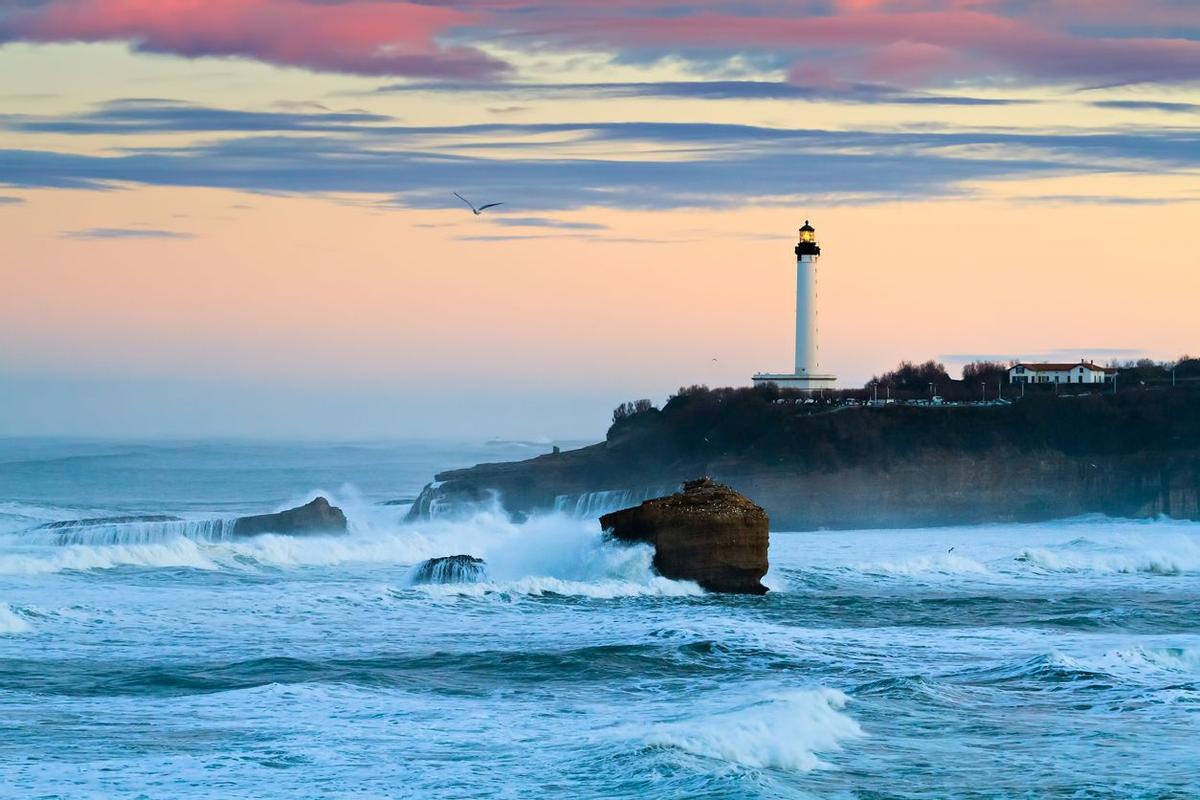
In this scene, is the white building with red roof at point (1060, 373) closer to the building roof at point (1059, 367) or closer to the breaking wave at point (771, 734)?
the building roof at point (1059, 367)

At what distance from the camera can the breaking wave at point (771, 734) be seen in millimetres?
16188

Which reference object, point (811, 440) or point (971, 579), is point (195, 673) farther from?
point (811, 440)

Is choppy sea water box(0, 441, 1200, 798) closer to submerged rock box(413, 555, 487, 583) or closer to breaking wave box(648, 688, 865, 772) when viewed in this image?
breaking wave box(648, 688, 865, 772)

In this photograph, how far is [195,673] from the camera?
2180 centimetres

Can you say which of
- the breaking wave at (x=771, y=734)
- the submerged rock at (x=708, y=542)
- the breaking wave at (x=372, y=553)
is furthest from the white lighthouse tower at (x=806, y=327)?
the breaking wave at (x=771, y=734)

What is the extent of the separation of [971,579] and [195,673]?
2302cm

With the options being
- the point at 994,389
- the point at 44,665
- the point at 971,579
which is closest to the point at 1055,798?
the point at 44,665

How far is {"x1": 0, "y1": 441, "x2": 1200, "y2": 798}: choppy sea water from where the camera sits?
15.5 meters

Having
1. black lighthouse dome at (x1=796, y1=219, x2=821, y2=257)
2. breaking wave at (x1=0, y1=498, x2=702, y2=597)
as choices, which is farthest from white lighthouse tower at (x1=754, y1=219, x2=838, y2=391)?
breaking wave at (x1=0, y1=498, x2=702, y2=597)

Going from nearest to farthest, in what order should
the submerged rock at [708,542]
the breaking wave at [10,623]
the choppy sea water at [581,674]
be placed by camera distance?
1. the choppy sea water at [581,674]
2. the breaking wave at [10,623]
3. the submerged rock at [708,542]

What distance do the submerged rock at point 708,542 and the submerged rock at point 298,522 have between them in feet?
57.5

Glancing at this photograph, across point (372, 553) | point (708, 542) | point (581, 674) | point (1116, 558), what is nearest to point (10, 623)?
point (581, 674)

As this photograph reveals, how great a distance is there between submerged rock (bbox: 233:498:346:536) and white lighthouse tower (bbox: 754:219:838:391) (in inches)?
1412

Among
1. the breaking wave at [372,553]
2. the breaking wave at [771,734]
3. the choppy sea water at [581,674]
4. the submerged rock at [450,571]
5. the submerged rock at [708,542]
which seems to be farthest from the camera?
the submerged rock at [450,571]
